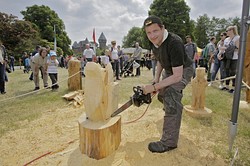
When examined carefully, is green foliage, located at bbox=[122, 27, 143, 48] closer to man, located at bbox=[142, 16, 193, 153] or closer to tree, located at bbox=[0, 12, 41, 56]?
tree, located at bbox=[0, 12, 41, 56]

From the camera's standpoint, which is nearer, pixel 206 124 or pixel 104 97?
pixel 104 97

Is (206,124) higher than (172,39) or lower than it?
lower

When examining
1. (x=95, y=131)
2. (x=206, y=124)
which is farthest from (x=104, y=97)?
(x=206, y=124)

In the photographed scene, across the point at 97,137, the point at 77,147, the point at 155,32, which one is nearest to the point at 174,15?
the point at 155,32

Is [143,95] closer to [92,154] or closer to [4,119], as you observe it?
[92,154]

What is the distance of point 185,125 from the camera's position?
10.1 ft

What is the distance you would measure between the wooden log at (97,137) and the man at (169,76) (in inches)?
21.1

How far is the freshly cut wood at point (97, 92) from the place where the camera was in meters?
2.09

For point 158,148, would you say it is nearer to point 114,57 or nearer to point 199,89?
point 199,89

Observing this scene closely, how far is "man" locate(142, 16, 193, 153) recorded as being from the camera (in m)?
1.98

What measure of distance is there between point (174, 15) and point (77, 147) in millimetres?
32637

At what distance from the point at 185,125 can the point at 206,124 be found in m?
0.38

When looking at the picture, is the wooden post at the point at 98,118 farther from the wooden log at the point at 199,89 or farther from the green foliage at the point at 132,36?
the green foliage at the point at 132,36

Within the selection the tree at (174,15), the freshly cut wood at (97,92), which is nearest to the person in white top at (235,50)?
the freshly cut wood at (97,92)
